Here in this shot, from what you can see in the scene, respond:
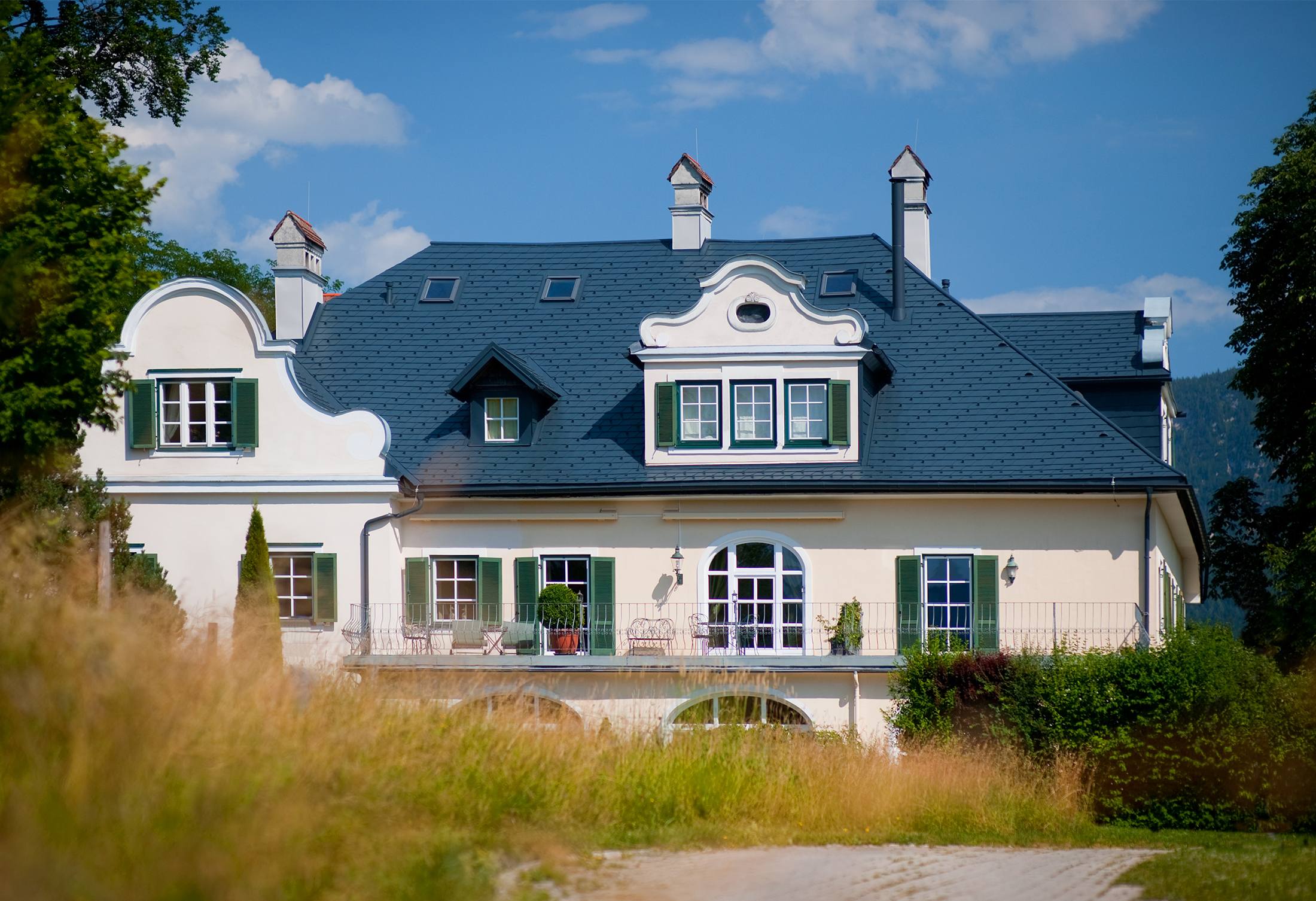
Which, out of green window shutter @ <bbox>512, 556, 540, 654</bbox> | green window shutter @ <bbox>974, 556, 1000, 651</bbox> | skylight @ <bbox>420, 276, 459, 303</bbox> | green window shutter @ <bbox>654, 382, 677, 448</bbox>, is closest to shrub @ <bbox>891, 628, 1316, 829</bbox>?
green window shutter @ <bbox>974, 556, 1000, 651</bbox>

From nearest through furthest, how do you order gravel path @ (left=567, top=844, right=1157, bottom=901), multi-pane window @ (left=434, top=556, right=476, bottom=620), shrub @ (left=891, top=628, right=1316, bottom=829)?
gravel path @ (left=567, top=844, right=1157, bottom=901), shrub @ (left=891, top=628, right=1316, bottom=829), multi-pane window @ (left=434, top=556, right=476, bottom=620)

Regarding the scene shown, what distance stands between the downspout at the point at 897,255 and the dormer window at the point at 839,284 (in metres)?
0.72

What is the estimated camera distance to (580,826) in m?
10.1

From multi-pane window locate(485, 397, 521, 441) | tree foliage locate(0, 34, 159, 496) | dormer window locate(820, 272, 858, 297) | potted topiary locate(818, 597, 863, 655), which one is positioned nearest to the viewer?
tree foliage locate(0, 34, 159, 496)

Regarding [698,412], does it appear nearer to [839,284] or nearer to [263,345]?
[839,284]

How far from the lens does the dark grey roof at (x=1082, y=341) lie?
2394 cm

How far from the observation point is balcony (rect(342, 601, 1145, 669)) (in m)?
20.5

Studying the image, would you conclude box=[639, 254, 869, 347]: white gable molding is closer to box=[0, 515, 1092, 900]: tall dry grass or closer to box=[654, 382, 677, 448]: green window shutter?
box=[654, 382, 677, 448]: green window shutter

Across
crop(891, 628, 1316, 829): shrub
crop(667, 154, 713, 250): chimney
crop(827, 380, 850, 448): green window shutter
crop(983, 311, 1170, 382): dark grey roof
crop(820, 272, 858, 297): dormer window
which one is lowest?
crop(891, 628, 1316, 829): shrub

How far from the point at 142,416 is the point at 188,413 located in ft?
2.29

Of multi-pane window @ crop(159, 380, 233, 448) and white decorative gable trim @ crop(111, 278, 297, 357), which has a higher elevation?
white decorative gable trim @ crop(111, 278, 297, 357)

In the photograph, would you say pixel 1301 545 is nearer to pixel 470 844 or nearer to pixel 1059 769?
pixel 1059 769

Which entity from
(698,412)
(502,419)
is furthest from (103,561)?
(698,412)

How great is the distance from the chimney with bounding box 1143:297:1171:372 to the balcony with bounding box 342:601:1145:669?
5.14 m
